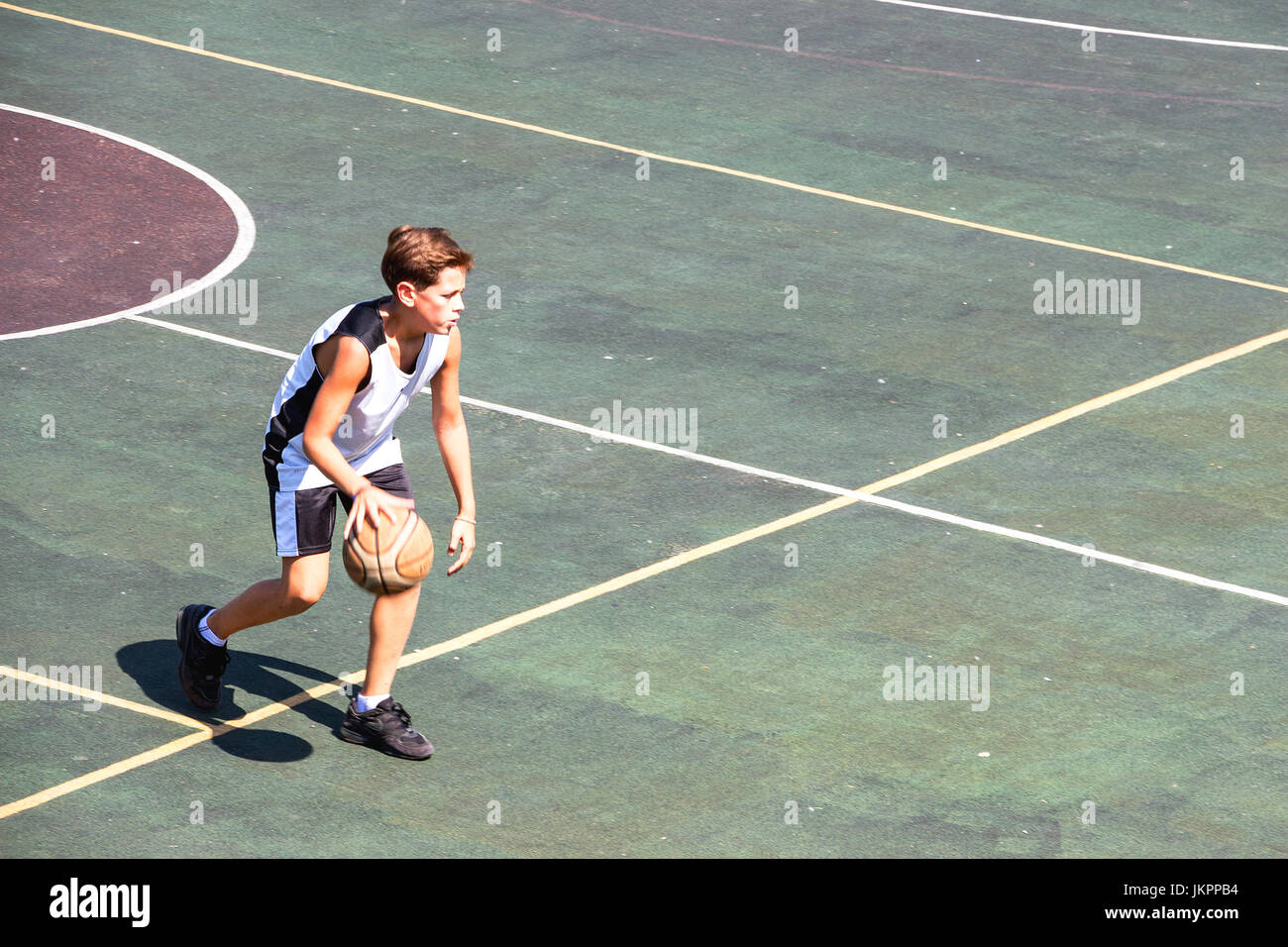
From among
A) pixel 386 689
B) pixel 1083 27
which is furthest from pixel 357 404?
pixel 1083 27

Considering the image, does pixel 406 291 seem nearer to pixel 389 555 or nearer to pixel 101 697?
pixel 389 555

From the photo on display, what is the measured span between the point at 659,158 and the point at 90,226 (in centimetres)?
477

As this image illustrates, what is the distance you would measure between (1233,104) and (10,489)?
12853 millimetres

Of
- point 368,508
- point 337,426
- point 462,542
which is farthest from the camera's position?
point 462,542

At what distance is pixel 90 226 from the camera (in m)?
16.3

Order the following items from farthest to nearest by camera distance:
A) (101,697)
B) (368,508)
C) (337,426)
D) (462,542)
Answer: (101,697) < (462,542) < (337,426) < (368,508)

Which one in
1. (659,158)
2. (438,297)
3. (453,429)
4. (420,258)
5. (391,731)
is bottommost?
(391,731)

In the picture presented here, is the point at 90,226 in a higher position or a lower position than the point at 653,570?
higher

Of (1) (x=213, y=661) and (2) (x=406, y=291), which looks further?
(1) (x=213, y=661)

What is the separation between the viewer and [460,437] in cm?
891

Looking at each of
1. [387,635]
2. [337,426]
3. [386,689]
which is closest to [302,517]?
[337,426]

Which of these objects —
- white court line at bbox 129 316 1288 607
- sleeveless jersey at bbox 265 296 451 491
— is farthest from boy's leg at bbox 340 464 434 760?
white court line at bbox 129 316 1288 607

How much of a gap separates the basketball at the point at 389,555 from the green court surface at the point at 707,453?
36.0 inches

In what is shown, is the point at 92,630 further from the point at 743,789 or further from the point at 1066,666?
the point at 1066,666
